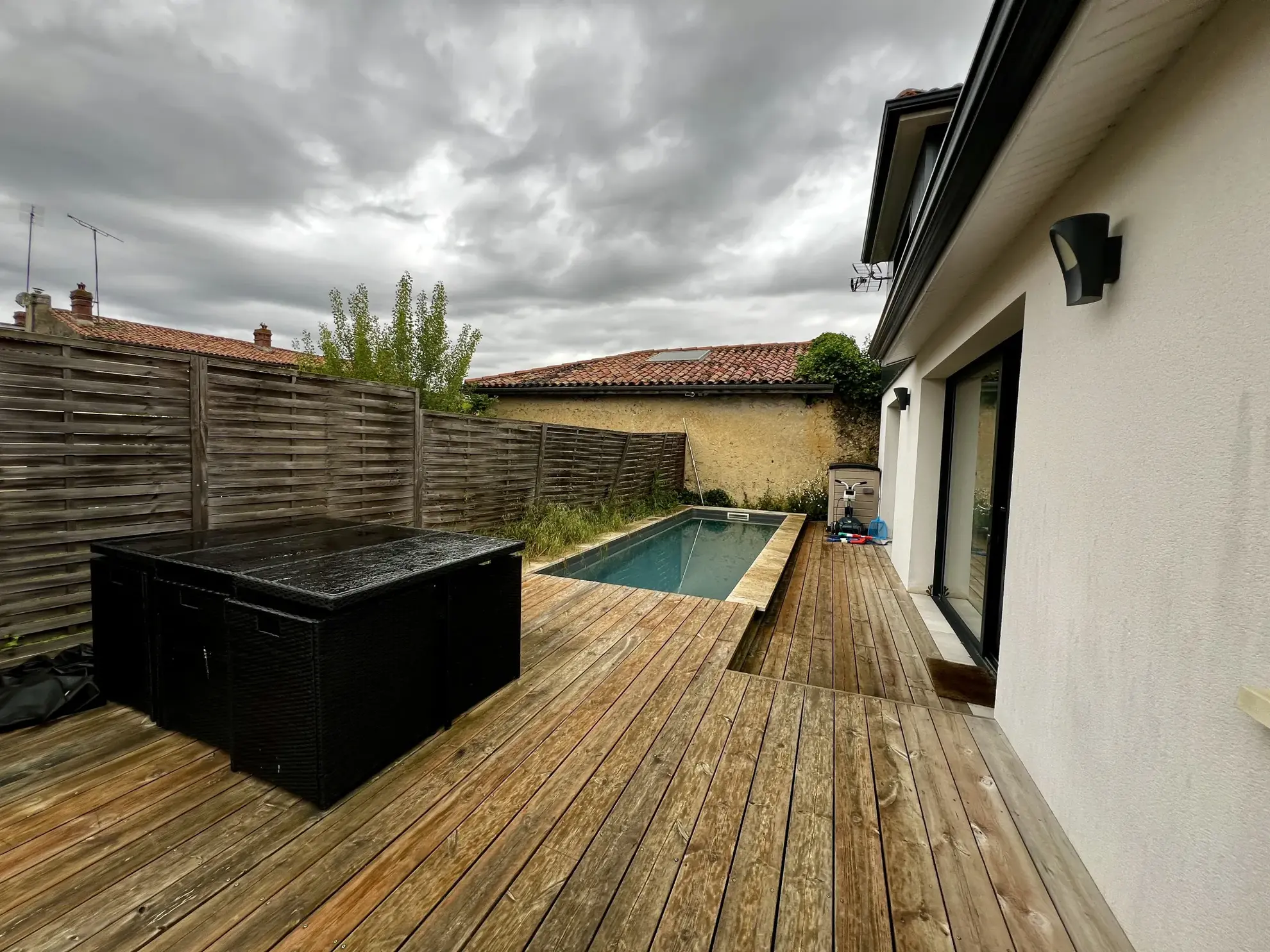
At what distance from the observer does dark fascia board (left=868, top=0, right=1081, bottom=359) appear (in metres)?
1.32

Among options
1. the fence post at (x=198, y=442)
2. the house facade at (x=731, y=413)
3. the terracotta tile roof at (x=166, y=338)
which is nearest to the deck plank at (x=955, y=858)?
the fence post at (x=198, y=442)

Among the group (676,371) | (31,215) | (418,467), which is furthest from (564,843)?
(676,371)

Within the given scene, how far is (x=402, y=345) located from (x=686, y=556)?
22.6ft

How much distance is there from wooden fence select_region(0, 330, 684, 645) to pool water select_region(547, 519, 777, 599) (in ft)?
7.49

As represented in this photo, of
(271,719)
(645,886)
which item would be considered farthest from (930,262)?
(271,719)

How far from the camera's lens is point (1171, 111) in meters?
1.39

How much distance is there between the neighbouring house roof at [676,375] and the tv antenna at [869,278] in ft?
7.69

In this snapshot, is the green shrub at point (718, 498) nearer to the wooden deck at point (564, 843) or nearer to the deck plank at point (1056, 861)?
the wooden deck at point (564, 843)

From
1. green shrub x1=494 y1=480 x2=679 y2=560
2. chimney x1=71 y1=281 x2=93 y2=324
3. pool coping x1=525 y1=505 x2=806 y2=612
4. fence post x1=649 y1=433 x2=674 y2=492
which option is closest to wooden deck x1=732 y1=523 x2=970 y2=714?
pool coping x1=525 y1=505 x2=806 y2=612

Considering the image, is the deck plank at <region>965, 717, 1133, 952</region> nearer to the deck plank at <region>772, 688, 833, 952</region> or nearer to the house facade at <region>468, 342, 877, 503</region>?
the deck plank at <region>772, 688, 833, 952</region>

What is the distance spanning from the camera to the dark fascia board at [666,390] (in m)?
11.0

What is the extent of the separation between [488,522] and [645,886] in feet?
16.7

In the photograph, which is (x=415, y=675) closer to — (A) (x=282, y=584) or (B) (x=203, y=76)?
(A) (x=282, y=584)

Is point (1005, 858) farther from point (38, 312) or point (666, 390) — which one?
point (38, 312)
